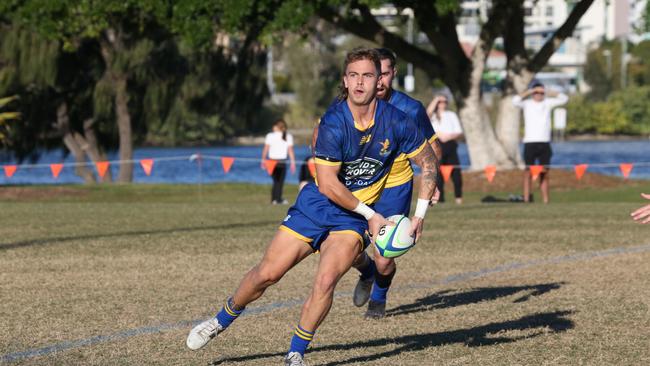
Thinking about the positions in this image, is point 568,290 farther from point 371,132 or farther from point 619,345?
point 371,132

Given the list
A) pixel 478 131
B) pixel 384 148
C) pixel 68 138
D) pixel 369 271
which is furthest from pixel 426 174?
pixel 68 138

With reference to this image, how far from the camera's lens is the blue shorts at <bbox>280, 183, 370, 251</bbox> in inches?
297

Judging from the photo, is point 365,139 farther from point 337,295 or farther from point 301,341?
point 337,295

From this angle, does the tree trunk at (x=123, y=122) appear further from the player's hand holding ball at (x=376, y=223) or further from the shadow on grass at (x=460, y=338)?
the player's hand holding ball at (x=376, y=223)

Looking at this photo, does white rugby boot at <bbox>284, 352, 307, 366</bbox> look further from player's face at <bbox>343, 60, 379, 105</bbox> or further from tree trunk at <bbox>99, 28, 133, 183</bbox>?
tree trunk at <bbox>99, 28, 133, 183</bbox>

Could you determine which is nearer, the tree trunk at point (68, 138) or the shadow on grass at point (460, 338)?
the shadow on grass at point (460, 338)

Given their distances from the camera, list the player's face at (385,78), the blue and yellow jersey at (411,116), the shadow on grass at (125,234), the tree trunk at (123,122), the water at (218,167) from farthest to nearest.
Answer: the water at (218,167), the tree trunk at (123,122), the shadow on grass at (125,234), the player's face at (385,78), the blue and yellow jersey at (411,116)

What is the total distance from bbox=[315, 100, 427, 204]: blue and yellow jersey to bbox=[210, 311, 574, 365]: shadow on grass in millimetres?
1111

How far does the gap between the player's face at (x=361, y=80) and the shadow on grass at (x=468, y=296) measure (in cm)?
312

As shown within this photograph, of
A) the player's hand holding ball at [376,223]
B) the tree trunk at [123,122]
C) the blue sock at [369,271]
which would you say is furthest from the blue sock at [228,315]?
the tree trunk at [123,122]

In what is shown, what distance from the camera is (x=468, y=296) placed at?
434 inches

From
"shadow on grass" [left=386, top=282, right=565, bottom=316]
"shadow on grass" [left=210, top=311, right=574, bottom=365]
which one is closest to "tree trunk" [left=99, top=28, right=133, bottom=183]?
"shadow on grass" [left=386, top=282, right=565, bottom=316]

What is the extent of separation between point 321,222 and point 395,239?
0.46m

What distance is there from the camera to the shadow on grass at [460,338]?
8102 millimetres
